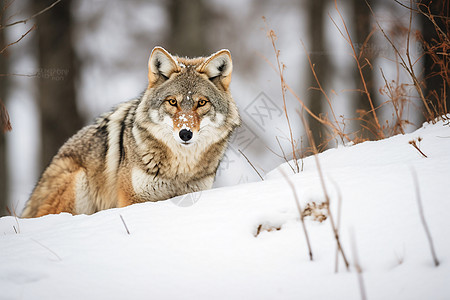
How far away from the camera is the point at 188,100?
145 inches

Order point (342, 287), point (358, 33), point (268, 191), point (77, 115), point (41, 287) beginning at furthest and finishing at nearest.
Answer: point (358, 33), point (77, 115), point (268, 191), point (41, 287), point (342, 287)

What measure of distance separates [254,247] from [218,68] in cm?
239

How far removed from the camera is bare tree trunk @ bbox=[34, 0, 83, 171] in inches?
313

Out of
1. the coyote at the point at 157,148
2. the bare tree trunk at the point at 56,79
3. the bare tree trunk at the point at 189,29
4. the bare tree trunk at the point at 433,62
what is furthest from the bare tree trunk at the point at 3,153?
the bare tree trunk at the point at 433,62

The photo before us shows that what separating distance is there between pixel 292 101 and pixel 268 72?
157cm

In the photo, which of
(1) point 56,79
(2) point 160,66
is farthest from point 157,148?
(1) point 56,79

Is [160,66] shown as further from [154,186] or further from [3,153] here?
[3,153]

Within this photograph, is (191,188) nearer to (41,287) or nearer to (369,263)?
(41,287)

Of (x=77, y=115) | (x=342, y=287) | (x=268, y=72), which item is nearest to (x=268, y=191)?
(x=342, y=287)

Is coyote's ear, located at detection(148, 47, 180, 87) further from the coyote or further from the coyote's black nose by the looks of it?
the coyote's black nose

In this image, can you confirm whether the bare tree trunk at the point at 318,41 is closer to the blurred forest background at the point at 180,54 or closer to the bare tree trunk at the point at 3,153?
the blurred forest background at the point at 180,54

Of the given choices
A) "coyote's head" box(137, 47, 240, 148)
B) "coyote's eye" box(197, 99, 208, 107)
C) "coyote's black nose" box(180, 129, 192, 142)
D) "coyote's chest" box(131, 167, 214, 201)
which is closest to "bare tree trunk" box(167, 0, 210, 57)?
"coyote's head" box(137, 47, 240, 148)

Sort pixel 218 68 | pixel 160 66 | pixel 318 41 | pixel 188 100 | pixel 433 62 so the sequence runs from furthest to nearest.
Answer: pixel 318 41 → pixel 433 62 → pixel 218 68 → pixel 160 66 → pixel 188 100

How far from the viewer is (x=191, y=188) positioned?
3875 millimetres
